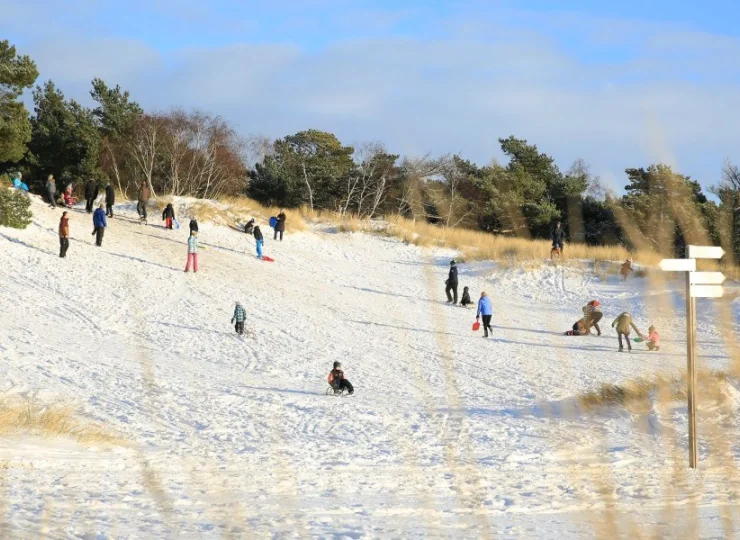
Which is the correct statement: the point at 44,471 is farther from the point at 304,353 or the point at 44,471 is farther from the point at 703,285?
the point at 304,353

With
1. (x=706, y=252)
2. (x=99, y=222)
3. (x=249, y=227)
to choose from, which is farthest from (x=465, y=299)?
(x=706, y=252)

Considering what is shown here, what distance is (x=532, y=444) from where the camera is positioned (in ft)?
38.3

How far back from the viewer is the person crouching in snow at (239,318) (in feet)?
73.3

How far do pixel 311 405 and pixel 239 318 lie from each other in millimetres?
7734

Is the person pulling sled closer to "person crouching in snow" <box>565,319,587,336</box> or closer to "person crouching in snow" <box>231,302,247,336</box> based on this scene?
"person crouching in snow" <box>231,302,247,336</box>

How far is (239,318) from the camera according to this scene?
22375 mm

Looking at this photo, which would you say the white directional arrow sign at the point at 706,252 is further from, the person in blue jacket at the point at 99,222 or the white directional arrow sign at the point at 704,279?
the person in blue jacket at the point at 99,222

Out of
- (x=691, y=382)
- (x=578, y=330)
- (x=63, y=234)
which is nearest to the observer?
(x=691, y=382)

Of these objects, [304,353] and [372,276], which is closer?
[304,353]

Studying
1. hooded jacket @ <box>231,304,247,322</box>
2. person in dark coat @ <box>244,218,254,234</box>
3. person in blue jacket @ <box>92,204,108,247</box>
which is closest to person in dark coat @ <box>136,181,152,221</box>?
person in dark coat @ <box>244,218,254,234</box>

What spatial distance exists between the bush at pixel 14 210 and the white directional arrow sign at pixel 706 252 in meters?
27.3

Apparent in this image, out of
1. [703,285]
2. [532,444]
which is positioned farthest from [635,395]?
[703,285]

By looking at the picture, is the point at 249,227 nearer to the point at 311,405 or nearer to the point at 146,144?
the point at 146,144

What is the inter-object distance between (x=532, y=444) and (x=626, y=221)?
8541 mm
